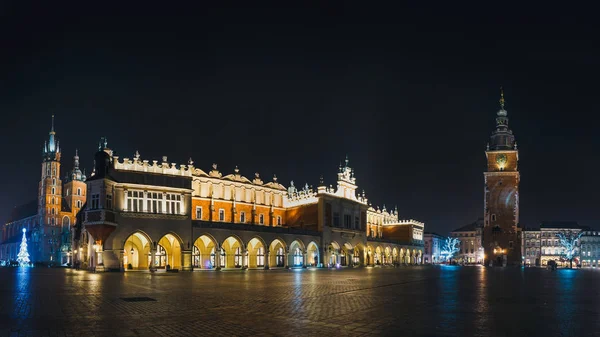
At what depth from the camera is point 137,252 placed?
5622 centimetres

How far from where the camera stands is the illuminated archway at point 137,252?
54812 millimetres

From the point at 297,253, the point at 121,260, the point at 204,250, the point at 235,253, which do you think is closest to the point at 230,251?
the point at 235,253

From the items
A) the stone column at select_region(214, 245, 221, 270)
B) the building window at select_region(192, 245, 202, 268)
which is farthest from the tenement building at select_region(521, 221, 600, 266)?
the stone column at select_region(214, 245, 221, 270)

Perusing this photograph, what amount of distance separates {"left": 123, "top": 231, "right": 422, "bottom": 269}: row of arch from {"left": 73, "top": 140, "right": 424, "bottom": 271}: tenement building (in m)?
0.11

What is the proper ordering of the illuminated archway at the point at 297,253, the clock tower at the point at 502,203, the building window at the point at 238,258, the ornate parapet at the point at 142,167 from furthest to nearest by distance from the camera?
the clock tower at the point at 502,203 → the illuminated archway at the point at 297,253 → the building window at the point at 238,258 → the ornate parapet at the point at 142,167

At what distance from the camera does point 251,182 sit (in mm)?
75438

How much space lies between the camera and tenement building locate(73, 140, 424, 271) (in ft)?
166

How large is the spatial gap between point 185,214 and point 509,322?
44.9 m

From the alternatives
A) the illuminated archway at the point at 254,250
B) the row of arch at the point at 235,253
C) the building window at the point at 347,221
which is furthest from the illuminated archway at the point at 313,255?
the illuminated archway at the point at 254,250

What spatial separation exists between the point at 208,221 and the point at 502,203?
64.8 meters

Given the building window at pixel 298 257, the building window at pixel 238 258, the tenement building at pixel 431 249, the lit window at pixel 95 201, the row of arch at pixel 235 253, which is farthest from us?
the tenement building at pixel 431 249

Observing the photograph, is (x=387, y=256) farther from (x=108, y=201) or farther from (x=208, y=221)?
(x=108, y=201)

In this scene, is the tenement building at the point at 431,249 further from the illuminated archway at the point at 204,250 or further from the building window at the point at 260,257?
the illuminated archway at the point at 204,250

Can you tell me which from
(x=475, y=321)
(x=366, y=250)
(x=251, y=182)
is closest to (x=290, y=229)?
→ (x=251, y=182)
